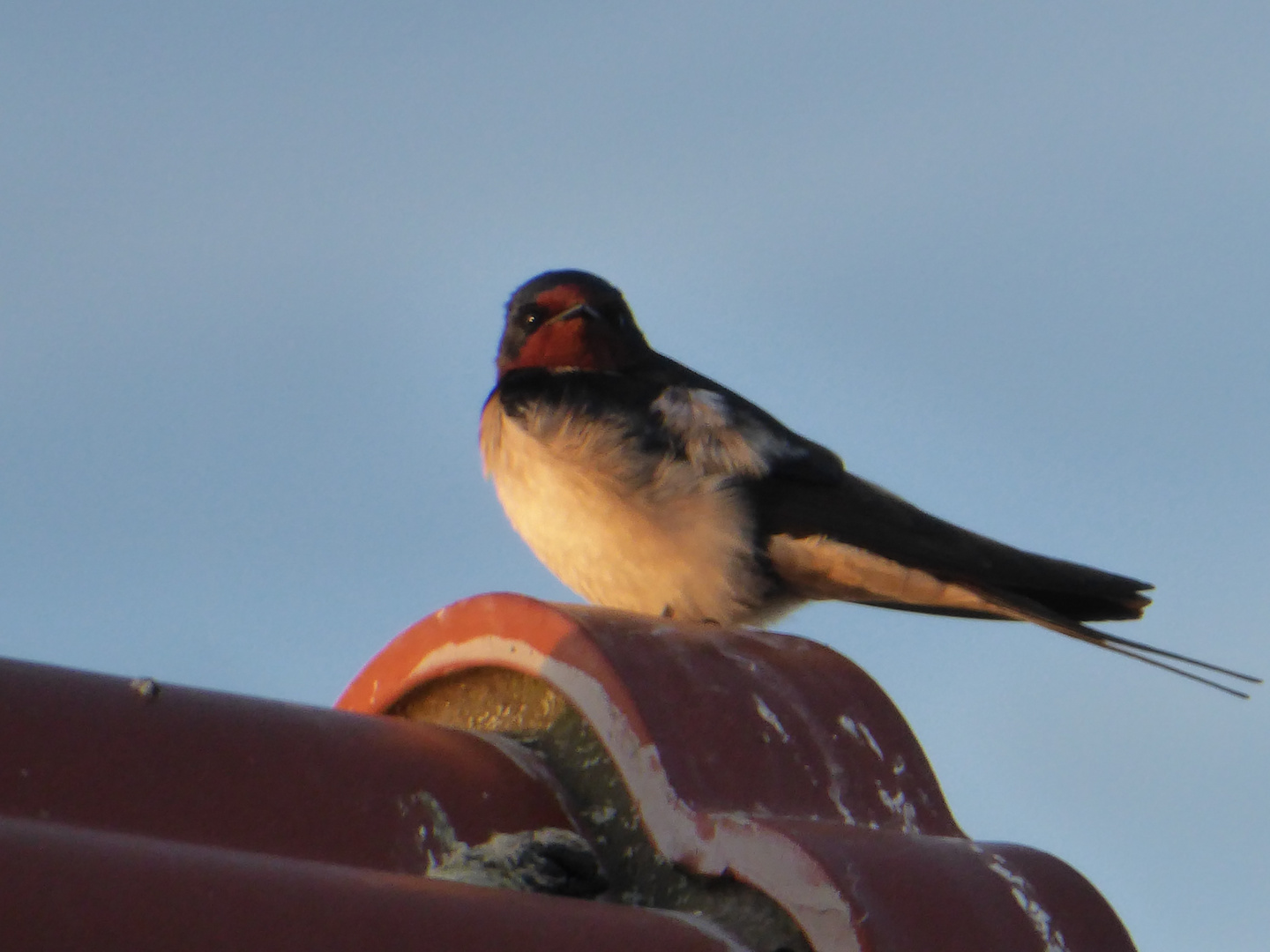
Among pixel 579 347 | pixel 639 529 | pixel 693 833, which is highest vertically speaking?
pixel 579 347

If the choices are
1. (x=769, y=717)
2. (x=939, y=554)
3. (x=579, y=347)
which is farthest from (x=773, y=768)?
(x=579, y=347)

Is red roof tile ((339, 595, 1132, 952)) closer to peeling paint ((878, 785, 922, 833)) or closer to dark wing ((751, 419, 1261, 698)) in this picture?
peeling paint ((878, 785, 922, 833))

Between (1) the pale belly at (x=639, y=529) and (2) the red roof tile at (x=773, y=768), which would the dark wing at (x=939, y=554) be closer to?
(1) the pale belly at (x=639, y=529)

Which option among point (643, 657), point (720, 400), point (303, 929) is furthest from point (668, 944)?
point (720, 400)

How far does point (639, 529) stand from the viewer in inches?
125

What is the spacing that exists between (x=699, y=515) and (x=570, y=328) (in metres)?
0.77

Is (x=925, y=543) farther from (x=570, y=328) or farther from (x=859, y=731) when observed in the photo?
(x=859, y=731)

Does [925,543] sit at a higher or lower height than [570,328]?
lower

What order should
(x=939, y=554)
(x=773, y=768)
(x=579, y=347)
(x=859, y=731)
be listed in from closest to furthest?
(x=773, y=768), (x=859, y=731), (x=939, y=554), (x=579, y=347)

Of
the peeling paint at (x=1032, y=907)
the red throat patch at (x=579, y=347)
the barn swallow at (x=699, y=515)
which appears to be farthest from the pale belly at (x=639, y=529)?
the peeling paint at (x=1032, y=907)

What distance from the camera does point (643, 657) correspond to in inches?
67.5

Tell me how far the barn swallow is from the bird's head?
15.8 inches

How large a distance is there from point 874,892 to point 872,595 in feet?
6.24

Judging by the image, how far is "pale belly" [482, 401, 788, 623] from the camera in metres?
3.18
